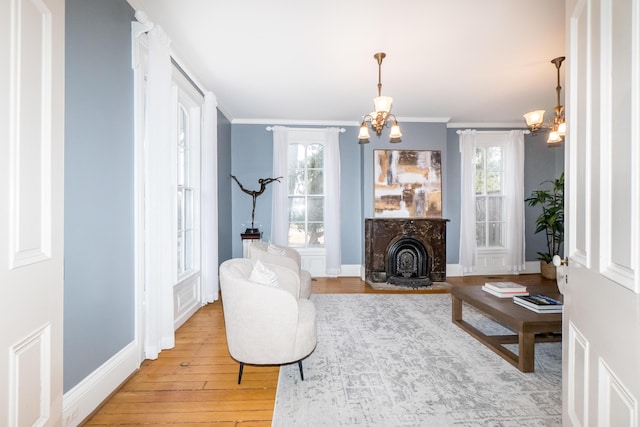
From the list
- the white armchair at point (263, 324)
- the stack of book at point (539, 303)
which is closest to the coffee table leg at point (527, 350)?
the stack of book at point (539, 303)

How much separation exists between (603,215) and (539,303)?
2.06 m

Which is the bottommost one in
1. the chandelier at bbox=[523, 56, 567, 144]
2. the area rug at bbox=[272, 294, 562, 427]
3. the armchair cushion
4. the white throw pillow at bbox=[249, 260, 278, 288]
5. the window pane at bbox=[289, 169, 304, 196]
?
the area rug at bbox=[272, 294, 562, 427]

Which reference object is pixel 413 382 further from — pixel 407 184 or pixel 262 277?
pixel 407 184

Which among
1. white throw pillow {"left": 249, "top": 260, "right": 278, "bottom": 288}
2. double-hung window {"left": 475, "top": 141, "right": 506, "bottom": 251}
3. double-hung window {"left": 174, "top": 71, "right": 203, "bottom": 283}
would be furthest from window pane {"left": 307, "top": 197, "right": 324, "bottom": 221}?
white throw pillow {"left": 249, "top": 260, "right": 278, "bottom": 288}

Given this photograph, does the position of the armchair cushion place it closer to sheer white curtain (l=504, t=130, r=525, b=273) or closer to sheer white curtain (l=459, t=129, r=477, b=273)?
sheer white curtain (l=459, t=129, r=477, b=273)

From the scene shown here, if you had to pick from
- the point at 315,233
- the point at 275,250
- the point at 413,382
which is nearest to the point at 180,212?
Result: the point at 275,250

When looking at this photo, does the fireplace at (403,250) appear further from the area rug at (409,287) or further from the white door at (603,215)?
the white door at (603,215)

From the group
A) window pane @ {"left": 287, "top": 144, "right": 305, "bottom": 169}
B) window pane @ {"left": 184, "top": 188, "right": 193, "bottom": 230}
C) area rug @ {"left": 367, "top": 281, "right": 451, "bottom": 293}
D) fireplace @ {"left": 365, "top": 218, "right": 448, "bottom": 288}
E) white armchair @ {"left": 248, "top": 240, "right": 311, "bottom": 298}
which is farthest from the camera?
window pane @ {"left": 287, "top": 144, "right": 305, "bottom": 169}

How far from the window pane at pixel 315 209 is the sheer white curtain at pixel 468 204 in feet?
8.72

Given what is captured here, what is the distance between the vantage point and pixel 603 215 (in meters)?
1.13

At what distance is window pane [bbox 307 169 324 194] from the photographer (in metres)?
6.28

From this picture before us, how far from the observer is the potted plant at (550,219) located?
598 cm

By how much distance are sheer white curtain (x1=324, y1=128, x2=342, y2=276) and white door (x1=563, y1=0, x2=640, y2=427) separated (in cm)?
464

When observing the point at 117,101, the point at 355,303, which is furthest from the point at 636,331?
the point at 355,303
